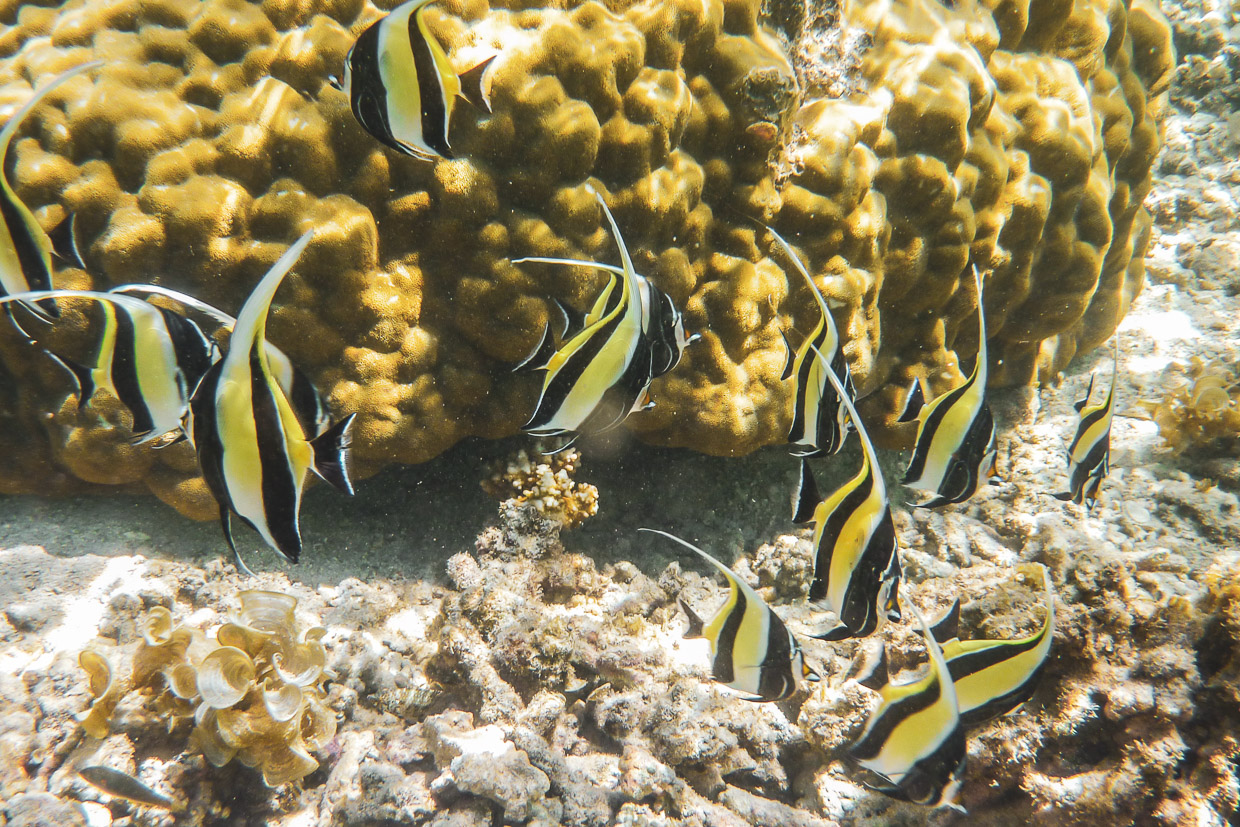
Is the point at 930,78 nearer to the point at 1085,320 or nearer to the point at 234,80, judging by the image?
the point at 1085,320

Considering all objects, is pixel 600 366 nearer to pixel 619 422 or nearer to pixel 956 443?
pixel 619 422

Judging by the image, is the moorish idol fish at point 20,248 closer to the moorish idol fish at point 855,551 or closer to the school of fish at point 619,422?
the school of fish at point 619,422

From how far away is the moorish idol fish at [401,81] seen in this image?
80.8 inches

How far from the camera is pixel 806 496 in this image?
1.86 m

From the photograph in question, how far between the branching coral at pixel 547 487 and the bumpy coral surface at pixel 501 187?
1.19 feet

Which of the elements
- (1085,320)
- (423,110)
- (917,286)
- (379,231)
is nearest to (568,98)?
(379,231)

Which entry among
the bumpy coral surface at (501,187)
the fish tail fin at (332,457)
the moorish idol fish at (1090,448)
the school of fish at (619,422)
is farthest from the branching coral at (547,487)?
the fish tail fin at (332,457)

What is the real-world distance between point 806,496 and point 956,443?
2.45 feet

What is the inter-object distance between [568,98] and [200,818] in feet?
13.4

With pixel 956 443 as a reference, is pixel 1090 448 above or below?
below

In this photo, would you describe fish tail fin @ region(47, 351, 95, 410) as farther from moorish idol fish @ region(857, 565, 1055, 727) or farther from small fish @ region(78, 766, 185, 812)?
moorish idol fish @ region(857, 565, 1055, 727)

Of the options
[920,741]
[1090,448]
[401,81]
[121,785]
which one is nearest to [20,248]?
[401,81]

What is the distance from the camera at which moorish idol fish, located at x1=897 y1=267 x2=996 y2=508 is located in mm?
2180

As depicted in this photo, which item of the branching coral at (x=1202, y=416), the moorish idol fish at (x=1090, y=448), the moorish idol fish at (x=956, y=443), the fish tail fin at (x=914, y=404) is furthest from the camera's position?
the branching coral at (x=1202, y=416)
